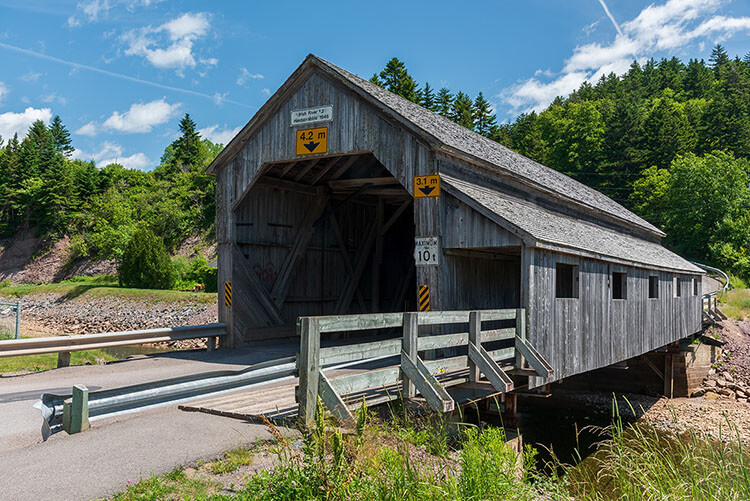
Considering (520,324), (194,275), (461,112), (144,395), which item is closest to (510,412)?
(520,324)

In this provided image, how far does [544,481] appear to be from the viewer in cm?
521

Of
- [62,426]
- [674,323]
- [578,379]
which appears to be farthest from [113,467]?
[578,379]

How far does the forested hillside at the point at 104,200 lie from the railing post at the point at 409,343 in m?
41.7

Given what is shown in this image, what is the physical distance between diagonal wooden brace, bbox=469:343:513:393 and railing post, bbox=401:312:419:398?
151 centimetres

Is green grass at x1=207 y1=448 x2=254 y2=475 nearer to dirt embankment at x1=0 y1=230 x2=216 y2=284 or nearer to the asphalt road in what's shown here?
the asphalt road

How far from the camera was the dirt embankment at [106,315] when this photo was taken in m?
29.8

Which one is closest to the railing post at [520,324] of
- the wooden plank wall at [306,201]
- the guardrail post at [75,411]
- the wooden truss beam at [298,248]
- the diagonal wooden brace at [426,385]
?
the wooden plank wall at [306,201]

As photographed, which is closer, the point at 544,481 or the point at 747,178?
the point at 544,481

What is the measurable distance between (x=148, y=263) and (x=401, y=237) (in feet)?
74.5

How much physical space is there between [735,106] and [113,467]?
2218 inches

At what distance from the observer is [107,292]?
36.2 metres

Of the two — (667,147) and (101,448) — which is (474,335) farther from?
(667,147)

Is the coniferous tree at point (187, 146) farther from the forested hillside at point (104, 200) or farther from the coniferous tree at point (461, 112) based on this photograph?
the coniferous tree at point (461, 112)

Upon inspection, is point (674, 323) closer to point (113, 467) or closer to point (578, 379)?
point (578, 379)
